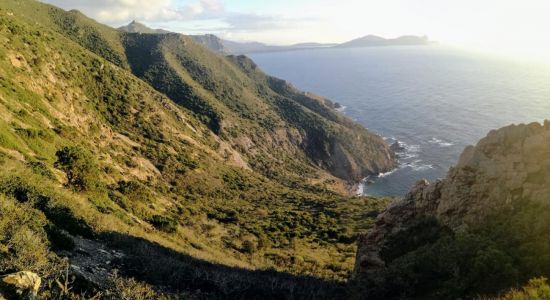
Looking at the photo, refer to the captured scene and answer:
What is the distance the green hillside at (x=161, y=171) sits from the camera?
14375 millimetres

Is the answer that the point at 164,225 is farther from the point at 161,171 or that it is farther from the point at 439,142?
the point at 439,142

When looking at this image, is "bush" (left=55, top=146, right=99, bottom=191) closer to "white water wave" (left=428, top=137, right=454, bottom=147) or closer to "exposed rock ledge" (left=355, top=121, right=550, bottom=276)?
"exposed rock ledge" (left=355, top=121, right=550, bottom=276)

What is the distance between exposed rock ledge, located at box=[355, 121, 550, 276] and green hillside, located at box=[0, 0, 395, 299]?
182 inches

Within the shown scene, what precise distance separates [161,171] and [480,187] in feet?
146

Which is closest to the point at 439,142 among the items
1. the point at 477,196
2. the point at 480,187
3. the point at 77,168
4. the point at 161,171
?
the point at 161,171

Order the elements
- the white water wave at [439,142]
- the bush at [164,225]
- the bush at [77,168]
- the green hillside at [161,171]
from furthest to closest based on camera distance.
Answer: the white water wave at [439,142] → the bush at [164,225] → the bush at [77,168] → the green hillside at [161,171]

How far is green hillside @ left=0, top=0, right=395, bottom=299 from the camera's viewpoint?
14375 millimetres

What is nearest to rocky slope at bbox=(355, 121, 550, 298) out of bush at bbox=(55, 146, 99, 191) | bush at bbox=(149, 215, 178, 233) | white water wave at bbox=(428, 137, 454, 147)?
bush at bbox=(149, 215, 178, 233)

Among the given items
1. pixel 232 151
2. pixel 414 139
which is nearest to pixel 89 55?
pixel 232 151

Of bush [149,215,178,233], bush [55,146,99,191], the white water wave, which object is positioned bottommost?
the white water wave

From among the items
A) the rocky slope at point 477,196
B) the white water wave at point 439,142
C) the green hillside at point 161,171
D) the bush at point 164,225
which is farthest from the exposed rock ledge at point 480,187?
the white water wave at point 439,142

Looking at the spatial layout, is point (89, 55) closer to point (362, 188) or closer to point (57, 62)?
point (57, 62)

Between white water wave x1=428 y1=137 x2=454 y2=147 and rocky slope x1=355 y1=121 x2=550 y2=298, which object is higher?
rocky slope x1=355 y1=121 x2=550 y2=298

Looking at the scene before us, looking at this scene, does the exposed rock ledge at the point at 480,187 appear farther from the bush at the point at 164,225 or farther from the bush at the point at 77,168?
the bush at the point at 77,168
